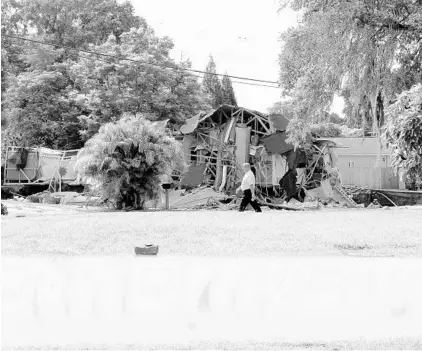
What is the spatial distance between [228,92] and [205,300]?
4617cm

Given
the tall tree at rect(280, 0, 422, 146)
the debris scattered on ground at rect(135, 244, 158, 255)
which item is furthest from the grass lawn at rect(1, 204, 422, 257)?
the tall tree at rect(280, 0, 422, 146)

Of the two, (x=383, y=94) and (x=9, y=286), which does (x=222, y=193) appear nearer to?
(x=383, y=94)

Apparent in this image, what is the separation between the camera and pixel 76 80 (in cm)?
3516

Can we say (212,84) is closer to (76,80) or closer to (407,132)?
(76,80)

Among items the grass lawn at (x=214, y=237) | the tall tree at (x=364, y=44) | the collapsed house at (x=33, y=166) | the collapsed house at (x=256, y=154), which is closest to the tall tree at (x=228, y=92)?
the collapsed house at (x=33, y=166)

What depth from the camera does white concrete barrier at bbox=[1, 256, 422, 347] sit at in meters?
5.80

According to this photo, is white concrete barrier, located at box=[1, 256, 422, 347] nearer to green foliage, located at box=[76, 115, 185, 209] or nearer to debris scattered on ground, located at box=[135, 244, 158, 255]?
debris scattered on ground, located at box=[135, 244, 158, 255]

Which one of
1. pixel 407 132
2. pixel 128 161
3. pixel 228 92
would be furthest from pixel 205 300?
pixel 228 92

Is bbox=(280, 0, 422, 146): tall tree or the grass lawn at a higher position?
bbox=(280, 0, 422, 146): tall tree

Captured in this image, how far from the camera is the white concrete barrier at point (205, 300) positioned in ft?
19.0

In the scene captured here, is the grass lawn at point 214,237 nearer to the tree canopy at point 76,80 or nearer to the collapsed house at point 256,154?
the collapsed house at point 256,154

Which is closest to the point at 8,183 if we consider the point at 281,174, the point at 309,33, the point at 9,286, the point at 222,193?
the point at 222,193

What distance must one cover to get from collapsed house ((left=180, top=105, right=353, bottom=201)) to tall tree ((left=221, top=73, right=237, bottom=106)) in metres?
23.4

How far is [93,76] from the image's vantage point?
34.9 m
